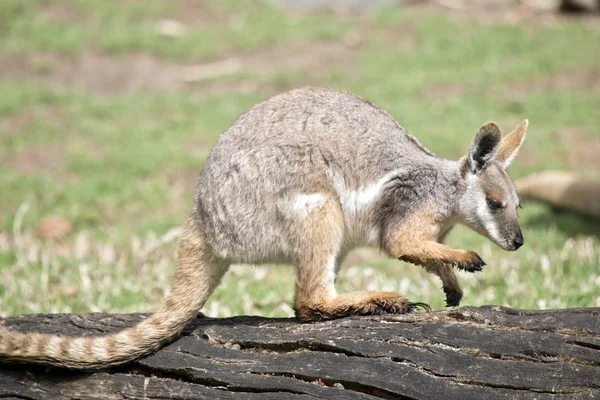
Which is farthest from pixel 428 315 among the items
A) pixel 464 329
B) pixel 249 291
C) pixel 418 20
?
pixel 418 20

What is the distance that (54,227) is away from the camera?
9586 mm

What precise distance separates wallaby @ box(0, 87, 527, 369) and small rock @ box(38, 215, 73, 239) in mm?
5150

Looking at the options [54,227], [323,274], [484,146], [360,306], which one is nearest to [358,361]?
[360,306]

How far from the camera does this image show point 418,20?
16.9 metres

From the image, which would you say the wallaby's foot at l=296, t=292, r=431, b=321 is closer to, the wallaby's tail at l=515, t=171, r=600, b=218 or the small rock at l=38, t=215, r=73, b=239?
the wallaby's tail at l=515, t=171, r=600, b=218

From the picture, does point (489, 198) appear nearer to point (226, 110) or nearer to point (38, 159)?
point (38, 159)

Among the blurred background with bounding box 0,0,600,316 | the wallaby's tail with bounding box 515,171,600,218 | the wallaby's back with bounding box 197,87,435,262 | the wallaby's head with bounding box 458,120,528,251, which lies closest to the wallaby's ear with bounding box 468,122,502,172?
the wallaby's head with bounding box 458,120,528,251

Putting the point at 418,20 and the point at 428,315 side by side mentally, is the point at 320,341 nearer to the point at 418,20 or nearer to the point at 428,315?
the point at 428,315

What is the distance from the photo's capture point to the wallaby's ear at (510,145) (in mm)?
5066

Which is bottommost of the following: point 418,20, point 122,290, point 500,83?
point 122,290

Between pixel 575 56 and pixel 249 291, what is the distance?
10.2 meters

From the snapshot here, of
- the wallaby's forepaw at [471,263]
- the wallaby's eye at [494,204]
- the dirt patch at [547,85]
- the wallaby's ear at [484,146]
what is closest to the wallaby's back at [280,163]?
the wallaby's ear at [484,146]

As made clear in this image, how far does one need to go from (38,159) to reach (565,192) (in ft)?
24.5

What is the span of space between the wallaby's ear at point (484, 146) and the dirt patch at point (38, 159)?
26.5ft
